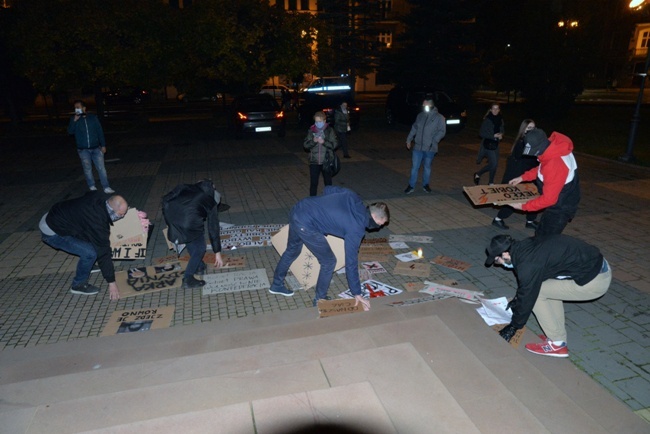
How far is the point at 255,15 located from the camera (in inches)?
861

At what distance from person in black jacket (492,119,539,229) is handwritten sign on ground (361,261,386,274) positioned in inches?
114

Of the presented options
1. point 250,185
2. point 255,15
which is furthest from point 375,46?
point 250,185

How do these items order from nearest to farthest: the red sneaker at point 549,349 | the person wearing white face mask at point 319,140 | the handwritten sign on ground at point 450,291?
the red sneaker at point 549,349 < the handwritten sign on ground at point 450,291 < the person wearing white face mask at point 319,140

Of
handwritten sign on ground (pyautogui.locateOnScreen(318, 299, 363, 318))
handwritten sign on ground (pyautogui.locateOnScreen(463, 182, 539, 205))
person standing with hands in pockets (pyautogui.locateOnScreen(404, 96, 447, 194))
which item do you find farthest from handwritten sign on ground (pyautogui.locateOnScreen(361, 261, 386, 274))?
person standing with hands in pockets (pyautogui.locateOnScreen(404, 96, 447, 194))

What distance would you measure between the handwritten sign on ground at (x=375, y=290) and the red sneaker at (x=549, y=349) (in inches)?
67.9

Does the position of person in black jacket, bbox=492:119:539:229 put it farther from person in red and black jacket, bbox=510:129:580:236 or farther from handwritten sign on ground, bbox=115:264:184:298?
handwritten sign on ground, bbox=115:264:184:298

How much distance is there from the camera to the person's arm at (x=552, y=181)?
521cm

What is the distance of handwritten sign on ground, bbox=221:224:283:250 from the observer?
721cm

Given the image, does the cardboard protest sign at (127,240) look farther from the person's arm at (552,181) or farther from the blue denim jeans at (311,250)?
the person's arm at (552,181)

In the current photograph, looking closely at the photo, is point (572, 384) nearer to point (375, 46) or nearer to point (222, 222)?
point (222, 222)

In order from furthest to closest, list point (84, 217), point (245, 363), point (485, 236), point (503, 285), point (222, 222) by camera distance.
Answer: point (222, 222), point (485, 236), point (503, 285), point (84, 217), point (245, 363)

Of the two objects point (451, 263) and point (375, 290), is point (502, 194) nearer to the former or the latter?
point (451, 263)

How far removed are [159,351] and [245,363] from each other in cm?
106

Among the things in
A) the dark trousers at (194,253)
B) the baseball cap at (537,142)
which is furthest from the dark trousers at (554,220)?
the dark trousers at (194,253)
